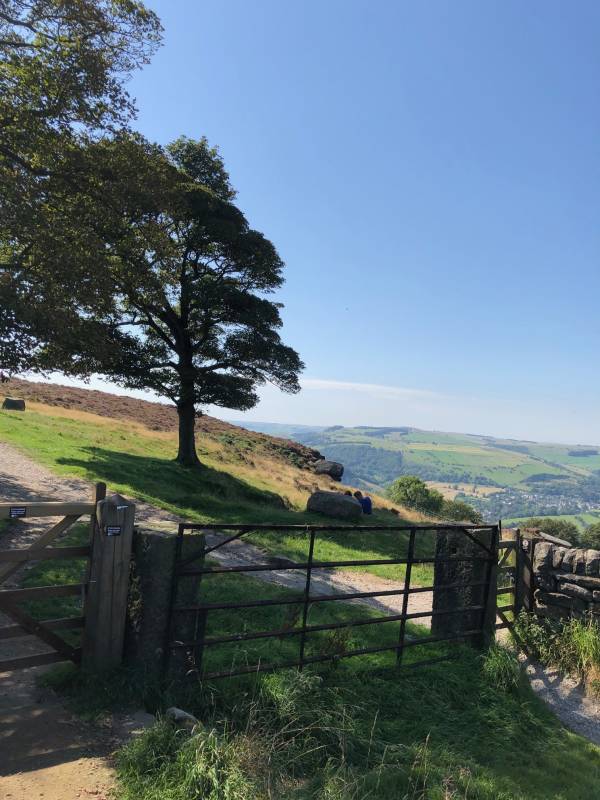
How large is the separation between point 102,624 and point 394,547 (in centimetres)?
1422

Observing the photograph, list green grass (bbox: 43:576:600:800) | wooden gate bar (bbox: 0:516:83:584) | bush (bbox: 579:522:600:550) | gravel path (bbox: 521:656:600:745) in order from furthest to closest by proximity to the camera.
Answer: bush (bbox: 579:522:600:550)
gravel path (bbox: 521:656:600:745)
wooden gate bar (bbox: 0:516:83:584)
green grass (bbox: 43:576:600:800)

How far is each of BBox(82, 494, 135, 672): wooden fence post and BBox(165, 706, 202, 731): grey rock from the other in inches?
41.5

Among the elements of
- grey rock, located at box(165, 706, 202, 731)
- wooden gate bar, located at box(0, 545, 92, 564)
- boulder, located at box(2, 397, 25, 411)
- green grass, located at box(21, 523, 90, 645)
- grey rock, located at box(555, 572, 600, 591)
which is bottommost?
green grass, located at box(21, 523, 90, 645)

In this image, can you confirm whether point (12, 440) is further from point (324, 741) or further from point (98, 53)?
point (324, 741)

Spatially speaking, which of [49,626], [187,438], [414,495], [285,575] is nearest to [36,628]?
[49,626]

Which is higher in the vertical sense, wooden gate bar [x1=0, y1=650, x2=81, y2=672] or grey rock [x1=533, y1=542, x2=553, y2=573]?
grey rock [x1=533, y1=542, x2=553, y2=573]

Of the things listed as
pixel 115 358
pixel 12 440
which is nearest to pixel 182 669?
pixel 115 358

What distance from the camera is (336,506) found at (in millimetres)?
21297

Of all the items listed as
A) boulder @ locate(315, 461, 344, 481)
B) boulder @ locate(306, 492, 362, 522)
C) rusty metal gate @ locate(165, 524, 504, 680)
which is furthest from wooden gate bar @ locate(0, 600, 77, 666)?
boulder @ locate(315, 461, 344, 481)

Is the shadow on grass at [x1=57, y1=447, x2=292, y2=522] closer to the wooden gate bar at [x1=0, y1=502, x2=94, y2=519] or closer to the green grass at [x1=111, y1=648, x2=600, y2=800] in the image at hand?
the green grass at [x1=111, y1=648, x2=600, y2=800]

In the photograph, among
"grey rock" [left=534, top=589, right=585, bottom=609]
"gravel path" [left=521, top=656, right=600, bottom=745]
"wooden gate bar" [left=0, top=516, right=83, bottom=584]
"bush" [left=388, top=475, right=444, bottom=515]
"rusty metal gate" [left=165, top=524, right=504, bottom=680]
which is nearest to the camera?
"wooden gate bar" [left=0, top=516, right=83, bottom=584]

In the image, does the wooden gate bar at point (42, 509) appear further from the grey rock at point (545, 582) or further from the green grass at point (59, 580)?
the grey rock at point (545, 582)

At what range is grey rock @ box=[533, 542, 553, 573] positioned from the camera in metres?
9.69

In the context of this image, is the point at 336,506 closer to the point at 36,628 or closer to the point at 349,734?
the point at 349,734
